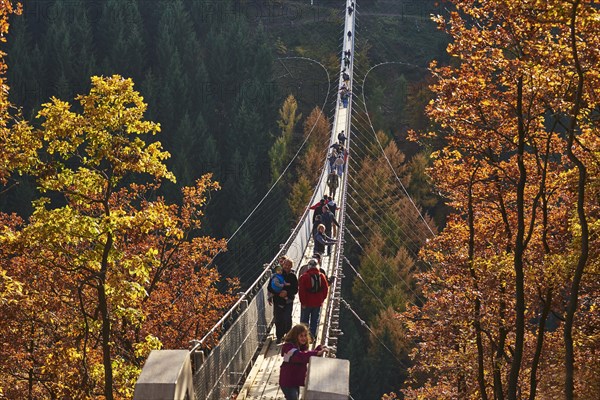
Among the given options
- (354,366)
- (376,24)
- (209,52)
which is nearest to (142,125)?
(354,366)

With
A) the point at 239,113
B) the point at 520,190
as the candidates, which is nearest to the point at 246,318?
the point at 520,190

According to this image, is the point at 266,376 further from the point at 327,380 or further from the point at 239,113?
the point at 239,113

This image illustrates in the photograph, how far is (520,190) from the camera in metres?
9.88

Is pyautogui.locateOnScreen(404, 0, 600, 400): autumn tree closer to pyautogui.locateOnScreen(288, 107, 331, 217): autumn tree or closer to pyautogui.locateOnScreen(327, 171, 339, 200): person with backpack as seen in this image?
pyautogui.locateOnScreen(327, 171, 339, 200): person with backpack

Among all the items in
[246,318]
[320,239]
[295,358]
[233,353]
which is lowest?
[295,358]

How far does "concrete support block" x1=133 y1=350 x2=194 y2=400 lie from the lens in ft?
19.5

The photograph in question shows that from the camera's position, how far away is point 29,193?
42031 mm

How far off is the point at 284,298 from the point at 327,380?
14.6 ft

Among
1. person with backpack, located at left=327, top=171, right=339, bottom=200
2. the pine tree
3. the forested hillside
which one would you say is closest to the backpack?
person with backpack, located at left=327, top=171, right=339, bottom=200

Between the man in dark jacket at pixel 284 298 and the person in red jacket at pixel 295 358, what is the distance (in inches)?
117

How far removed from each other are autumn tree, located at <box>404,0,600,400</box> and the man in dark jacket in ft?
8.83

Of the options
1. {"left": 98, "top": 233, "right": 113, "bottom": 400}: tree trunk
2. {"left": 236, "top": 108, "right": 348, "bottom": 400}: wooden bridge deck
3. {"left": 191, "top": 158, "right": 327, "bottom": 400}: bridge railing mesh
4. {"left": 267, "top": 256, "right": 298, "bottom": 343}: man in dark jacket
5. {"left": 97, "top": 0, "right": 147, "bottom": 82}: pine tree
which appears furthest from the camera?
{"left": 97, "top": 0, "right": 147, "bottom": 82}: pine tree

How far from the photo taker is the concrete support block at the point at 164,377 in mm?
5953

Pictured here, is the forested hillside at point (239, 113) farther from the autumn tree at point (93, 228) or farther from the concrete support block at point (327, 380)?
the concrete support block at point (327, 380)
